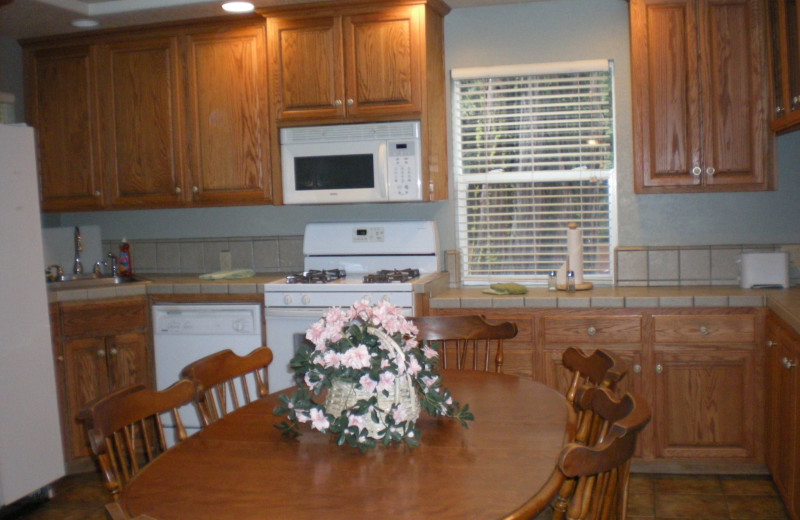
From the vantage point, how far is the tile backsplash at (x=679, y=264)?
141 inches

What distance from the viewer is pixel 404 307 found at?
3.29 metres

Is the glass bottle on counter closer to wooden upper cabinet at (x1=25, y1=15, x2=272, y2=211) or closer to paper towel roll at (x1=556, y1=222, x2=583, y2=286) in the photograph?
paper towel roll at (x1=556, y1=222, x2=583, y2=286)

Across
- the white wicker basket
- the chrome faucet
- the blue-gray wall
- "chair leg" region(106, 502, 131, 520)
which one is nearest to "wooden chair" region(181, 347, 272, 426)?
the white wicker basket

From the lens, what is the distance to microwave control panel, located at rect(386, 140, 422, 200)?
139 inches

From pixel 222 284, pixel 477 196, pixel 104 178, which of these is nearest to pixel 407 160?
pixel 477 196

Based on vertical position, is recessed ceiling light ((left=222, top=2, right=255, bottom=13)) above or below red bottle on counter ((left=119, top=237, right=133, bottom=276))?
above

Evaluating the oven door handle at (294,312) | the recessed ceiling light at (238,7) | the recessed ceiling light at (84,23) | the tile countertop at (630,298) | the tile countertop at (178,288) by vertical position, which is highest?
the recessed ceiling light at (84,23)

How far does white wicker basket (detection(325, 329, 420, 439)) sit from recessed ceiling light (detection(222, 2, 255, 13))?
2419 millimetres

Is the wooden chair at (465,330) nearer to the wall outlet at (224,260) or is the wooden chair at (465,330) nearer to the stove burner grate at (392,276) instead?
the stove burner grate at (392,276)

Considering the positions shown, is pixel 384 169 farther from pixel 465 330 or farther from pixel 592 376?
pixel 592 376

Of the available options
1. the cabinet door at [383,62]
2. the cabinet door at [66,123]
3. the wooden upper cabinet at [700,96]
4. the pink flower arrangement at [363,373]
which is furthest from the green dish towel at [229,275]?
the pink flower arrangement at [363,373]

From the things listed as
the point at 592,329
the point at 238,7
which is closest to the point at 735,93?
the point at 592,329

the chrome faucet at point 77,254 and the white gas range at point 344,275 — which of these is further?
the chrome faucet at point 77,254

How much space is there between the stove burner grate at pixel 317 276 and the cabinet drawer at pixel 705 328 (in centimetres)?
150
